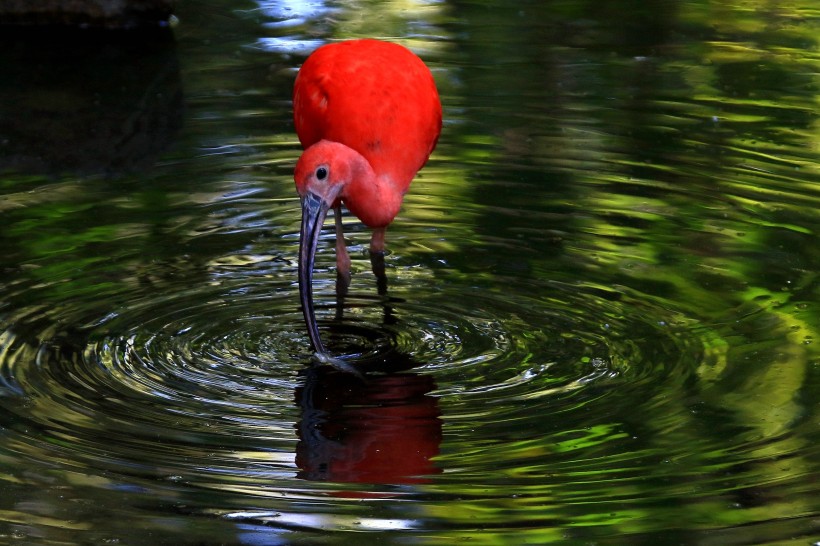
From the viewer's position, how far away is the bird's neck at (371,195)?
5.91 m

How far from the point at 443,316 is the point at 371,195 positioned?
0.59 m

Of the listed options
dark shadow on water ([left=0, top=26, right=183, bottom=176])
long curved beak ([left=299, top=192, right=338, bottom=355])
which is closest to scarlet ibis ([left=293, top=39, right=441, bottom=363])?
long curved beak ([left=299, top=192, right=338, bottom=355])

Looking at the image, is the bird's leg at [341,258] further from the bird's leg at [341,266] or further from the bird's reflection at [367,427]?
the bird's reflection at [367,427]

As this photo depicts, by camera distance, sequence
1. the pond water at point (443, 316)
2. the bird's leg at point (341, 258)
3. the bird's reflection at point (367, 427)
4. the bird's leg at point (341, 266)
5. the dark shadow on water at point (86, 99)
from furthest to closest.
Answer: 1. the dark shadow on water at point (86, 99)
2. the bird's leg at point (341, 258)
3. the bird's leg at point (341, 266)
4. the bird's reflection at point (367, 427)
5. the pond water at point (443, 316)

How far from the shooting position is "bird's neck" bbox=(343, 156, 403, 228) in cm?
591

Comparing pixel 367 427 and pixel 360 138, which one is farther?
pixel 360 138

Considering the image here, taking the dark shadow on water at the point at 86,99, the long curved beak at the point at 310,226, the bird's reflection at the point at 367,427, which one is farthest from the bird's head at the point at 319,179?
the dark shadow on water at the point at 86,99

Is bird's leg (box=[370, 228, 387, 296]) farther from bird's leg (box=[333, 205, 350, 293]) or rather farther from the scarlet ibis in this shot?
bird's leg (box=[333, 205, 350, 293])

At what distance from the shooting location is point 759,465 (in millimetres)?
4383

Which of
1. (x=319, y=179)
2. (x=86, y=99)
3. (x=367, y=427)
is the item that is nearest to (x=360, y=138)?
(x=319, y=179)

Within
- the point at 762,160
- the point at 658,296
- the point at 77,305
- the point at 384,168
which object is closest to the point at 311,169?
the point at 384,168

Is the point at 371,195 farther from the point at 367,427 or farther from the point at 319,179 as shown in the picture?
the point at 367,427

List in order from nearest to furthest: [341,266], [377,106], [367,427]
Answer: [367,427] → [377,106] → [341,266]

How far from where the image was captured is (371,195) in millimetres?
5930
